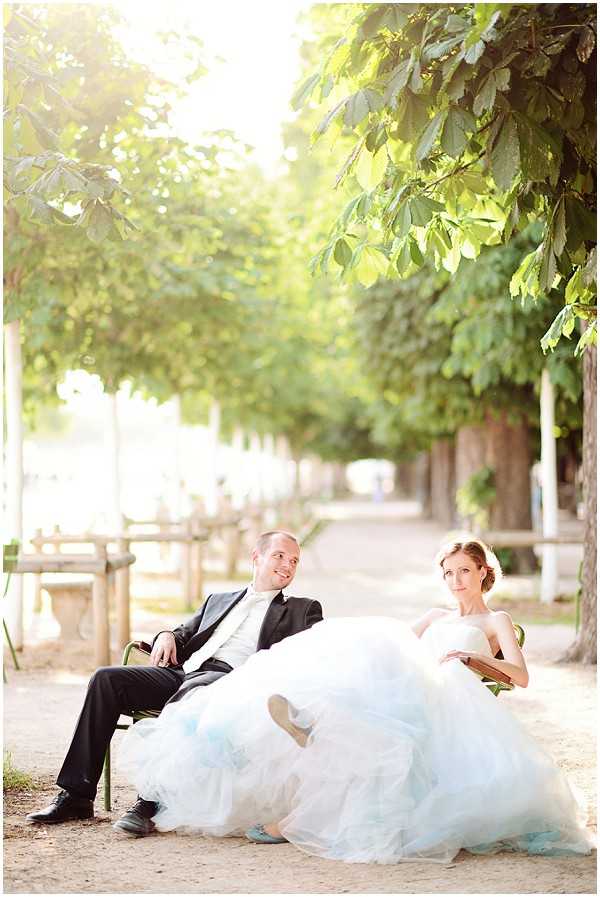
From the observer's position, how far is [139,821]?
561cm

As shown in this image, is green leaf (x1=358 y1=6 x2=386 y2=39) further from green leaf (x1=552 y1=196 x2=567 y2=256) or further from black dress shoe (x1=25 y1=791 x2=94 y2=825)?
black dress shoe (x1=25 y1=791 x2=94 y2=825)

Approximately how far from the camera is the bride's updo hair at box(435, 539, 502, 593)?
6.08 metres

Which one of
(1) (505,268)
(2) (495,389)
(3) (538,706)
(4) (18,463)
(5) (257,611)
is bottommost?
(3) (538,706)

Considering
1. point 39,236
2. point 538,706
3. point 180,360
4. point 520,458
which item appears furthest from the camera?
point 520,458

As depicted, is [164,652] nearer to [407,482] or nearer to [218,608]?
[218,608]

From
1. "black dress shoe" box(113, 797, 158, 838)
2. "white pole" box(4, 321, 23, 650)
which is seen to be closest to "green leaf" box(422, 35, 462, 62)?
"black dress shoe" box(113, 797, 158, 838)

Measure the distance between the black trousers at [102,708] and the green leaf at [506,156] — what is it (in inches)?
98.1

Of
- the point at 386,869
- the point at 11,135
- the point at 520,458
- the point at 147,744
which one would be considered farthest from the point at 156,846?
the point at 520,458

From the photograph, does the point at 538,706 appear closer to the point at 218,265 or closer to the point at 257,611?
the point at 257,611

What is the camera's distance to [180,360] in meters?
17.3

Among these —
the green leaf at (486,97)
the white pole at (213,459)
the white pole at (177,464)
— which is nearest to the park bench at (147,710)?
the green leaf at (486,97)

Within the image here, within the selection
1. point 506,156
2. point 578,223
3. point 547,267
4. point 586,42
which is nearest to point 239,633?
point 547,267

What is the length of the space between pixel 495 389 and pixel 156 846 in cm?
1303

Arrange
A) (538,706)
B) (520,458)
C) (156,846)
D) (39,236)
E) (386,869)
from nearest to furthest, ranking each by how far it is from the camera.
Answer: (386,869)
(156,846)
(538,706)
(39,236)
(520,458)
